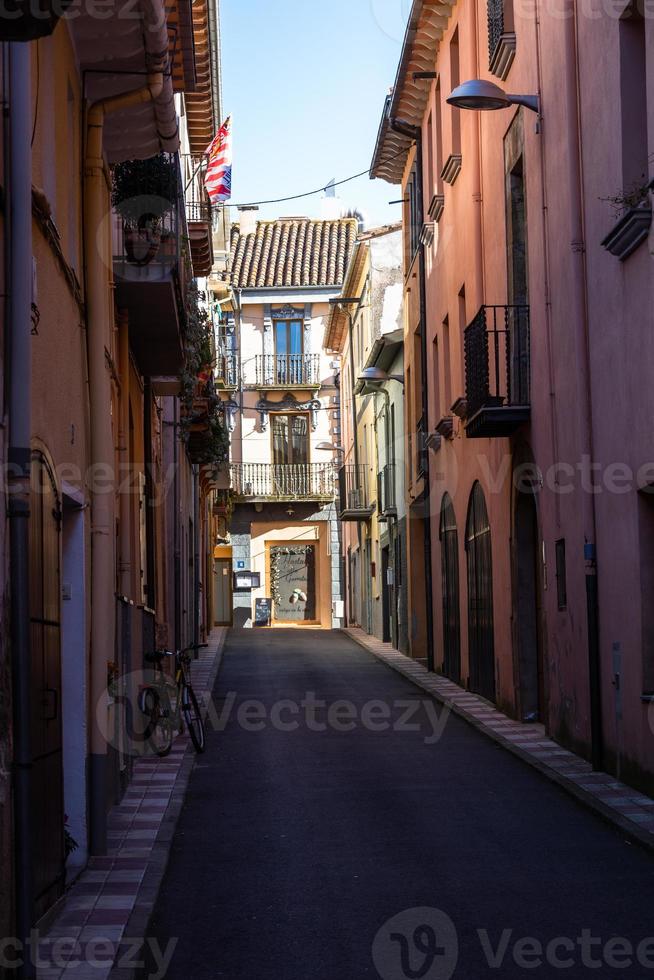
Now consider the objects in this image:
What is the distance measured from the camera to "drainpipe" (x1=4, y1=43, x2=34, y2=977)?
628 cm

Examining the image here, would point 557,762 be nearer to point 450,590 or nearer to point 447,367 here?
point 450,590

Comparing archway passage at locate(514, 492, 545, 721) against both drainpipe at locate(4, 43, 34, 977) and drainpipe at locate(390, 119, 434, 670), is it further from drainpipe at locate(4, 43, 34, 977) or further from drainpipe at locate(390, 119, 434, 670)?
drainpipe at locate(4, 43, 34, 977)

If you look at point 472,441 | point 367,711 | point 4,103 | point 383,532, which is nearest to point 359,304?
point 383,532

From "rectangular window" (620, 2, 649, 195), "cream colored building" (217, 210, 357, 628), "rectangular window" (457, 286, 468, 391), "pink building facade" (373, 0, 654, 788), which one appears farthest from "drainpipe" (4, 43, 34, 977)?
"cream colored building" (217, 210, 357, 628)

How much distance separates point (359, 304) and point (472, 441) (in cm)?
2196

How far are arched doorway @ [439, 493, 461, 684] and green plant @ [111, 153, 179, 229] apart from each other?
10.8 meters

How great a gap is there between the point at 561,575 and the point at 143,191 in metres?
5.70

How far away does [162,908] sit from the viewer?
816cm

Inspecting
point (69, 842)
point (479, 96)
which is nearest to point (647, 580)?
point (69, 842)

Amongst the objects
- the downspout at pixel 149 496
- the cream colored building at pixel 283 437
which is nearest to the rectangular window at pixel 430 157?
the downspout at pixel 149 496

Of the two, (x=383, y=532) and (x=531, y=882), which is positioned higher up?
(x=383, y=532)

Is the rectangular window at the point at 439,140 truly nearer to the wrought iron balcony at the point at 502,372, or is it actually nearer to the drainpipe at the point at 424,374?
the drainpipe at the point at 424,374

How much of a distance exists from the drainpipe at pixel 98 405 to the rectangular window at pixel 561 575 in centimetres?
586

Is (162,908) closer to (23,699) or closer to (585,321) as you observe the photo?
(23,699)
